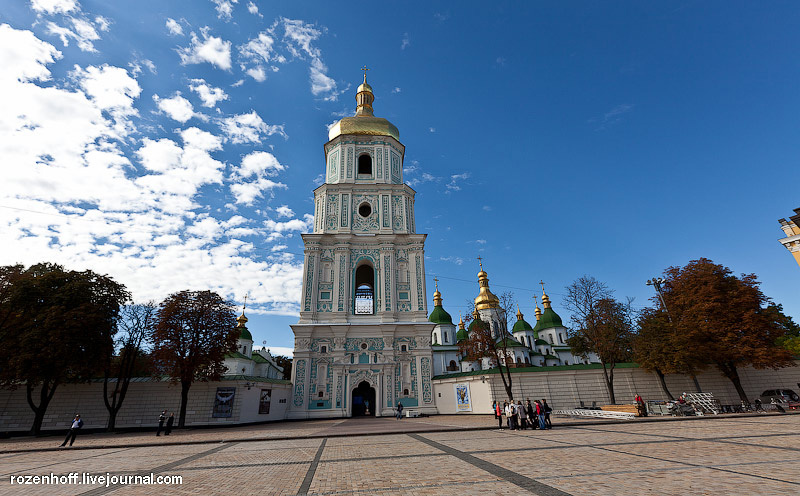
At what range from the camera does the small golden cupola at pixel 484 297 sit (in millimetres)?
49906

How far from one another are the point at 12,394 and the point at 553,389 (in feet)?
116

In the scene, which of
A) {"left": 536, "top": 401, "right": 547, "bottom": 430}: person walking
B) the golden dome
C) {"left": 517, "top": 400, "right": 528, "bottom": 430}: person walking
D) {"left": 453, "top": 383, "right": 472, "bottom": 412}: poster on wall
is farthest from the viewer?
the golden dome

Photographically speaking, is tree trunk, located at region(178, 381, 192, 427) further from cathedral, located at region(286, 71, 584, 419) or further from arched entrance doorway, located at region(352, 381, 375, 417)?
arched entrance doorway, located at region(352, 381, 375, 417)

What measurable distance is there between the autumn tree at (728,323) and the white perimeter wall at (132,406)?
95.4 ft

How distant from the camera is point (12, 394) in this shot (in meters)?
23.2

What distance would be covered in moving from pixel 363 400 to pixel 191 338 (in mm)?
16203

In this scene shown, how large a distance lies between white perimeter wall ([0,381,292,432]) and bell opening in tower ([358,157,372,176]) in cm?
2339

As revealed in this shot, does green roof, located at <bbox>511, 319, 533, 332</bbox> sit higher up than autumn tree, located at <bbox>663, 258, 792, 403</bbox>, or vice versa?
green roof, located at <bbox>511, 319, 533, 332</bbox>

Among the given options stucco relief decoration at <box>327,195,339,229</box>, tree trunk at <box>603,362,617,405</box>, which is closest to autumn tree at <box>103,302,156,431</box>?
stucco relief decoration at <box>327,195,339,229</box>

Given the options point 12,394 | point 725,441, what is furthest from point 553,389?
point 12,394

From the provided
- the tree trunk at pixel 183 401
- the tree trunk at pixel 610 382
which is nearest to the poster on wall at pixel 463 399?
the tree trunk at pixel 610 382

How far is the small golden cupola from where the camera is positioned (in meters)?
49.9

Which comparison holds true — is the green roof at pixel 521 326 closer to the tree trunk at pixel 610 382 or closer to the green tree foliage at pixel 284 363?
the tree trunk at pixel 610 382

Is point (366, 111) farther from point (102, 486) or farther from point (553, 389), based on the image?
point (102, 486)
